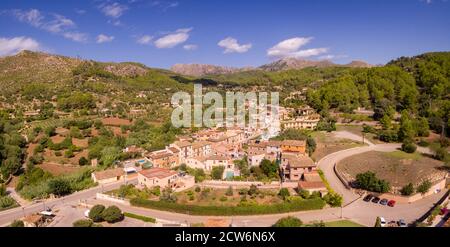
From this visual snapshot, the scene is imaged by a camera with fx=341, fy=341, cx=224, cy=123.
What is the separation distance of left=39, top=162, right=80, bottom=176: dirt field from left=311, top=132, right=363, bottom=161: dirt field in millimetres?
23351

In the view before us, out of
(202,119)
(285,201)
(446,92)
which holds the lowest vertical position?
(285,201)

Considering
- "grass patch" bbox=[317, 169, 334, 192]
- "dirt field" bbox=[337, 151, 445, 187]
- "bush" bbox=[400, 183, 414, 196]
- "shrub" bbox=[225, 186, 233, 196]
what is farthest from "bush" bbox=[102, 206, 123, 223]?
"bush" bbox=[400, 183, 414, 196]

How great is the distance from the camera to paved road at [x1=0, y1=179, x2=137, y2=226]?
845 inches

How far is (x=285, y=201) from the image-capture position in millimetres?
21500

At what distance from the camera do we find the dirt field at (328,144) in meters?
33.5

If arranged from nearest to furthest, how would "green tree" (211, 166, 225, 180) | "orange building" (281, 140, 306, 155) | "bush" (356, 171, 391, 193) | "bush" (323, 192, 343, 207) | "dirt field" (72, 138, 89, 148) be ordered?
1. "bush" (323, 192, 343, 207)
2. "bush" (356, 171, 391, 193)
3. "green tree" (211, 166, 225, 180)
4. "orange building" (281, 140, 306, 155)
5. "dirt field" (72, 138, 89, 148)

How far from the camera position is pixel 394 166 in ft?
91.0

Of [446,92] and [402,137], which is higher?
[446,92]

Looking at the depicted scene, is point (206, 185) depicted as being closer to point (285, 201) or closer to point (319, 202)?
point (285, 201)

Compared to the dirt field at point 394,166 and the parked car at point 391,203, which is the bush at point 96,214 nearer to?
the parked car at point 391,203

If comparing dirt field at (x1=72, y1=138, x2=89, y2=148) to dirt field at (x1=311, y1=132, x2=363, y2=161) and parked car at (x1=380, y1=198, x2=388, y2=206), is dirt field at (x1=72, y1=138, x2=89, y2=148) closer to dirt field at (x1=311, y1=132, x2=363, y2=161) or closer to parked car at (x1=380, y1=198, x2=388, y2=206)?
dirt field at (x1=311, y1=132, x2=363, y2=161)
